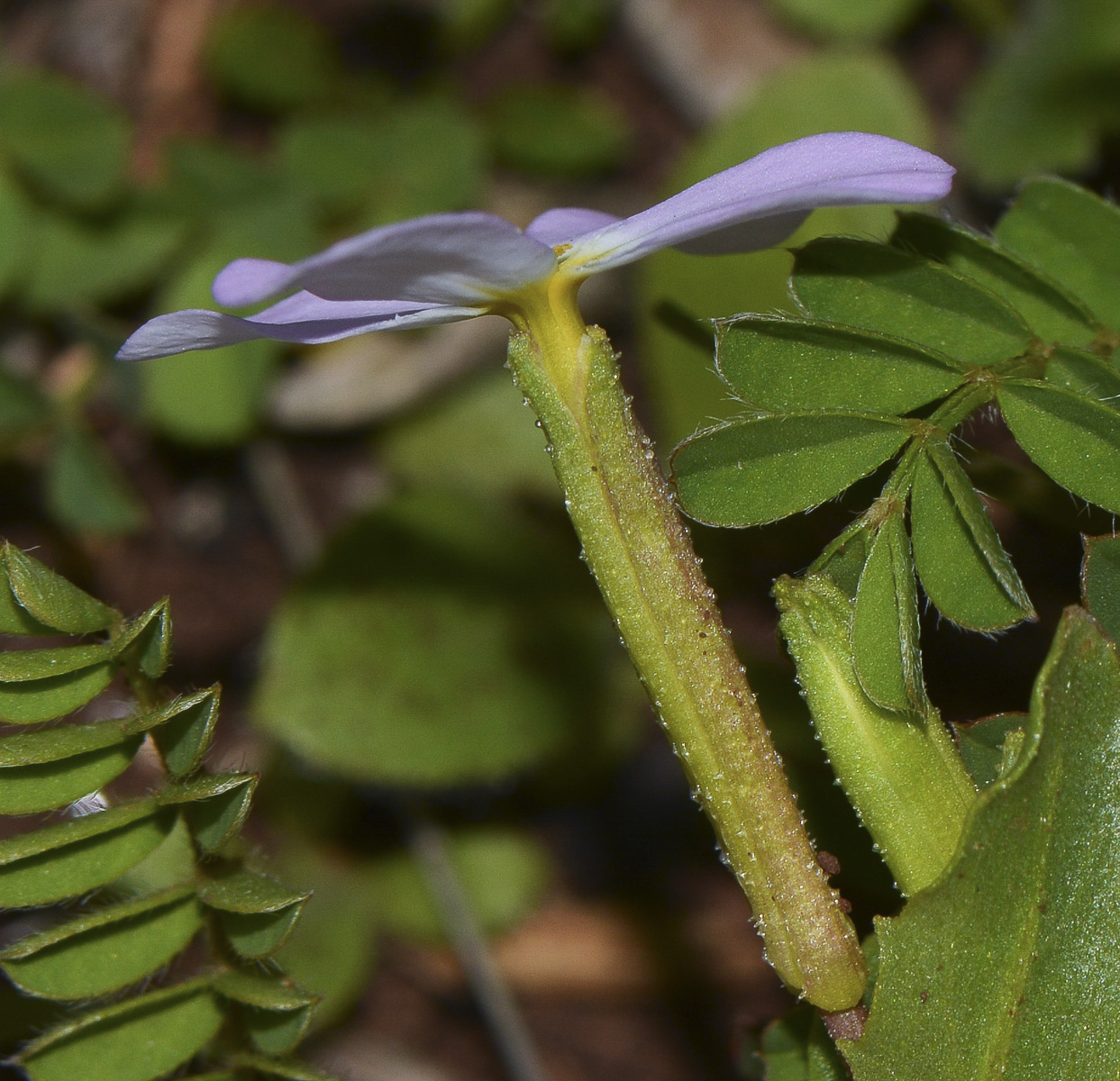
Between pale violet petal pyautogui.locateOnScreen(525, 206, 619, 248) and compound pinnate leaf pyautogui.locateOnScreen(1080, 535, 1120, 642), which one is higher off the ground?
pale violet petal pyautogui.locateOnScreen(525, 206, 619, 248)

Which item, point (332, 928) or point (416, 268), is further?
point (332, 928)

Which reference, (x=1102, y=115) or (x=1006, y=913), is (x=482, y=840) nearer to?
(x=1006, y=913)

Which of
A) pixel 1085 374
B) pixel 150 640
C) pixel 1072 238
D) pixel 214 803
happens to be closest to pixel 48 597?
pixel 150 640

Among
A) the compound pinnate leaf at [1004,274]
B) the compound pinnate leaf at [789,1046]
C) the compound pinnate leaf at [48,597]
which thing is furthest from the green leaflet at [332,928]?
the compound pinnate leaf at [1004,274]

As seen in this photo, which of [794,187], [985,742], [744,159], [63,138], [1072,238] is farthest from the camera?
[63,138]

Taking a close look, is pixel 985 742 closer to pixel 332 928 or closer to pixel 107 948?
pixel 107 948

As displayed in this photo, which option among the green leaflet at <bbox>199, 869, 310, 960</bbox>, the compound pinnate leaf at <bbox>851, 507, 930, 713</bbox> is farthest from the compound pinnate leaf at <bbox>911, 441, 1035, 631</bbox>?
the green leaflet at <bbox>199, 869, 310, 960</bbox>

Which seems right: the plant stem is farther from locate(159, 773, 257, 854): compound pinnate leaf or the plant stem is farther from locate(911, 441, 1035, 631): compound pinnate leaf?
locate(159, 773, 257, 854): compound pinnate leaf
